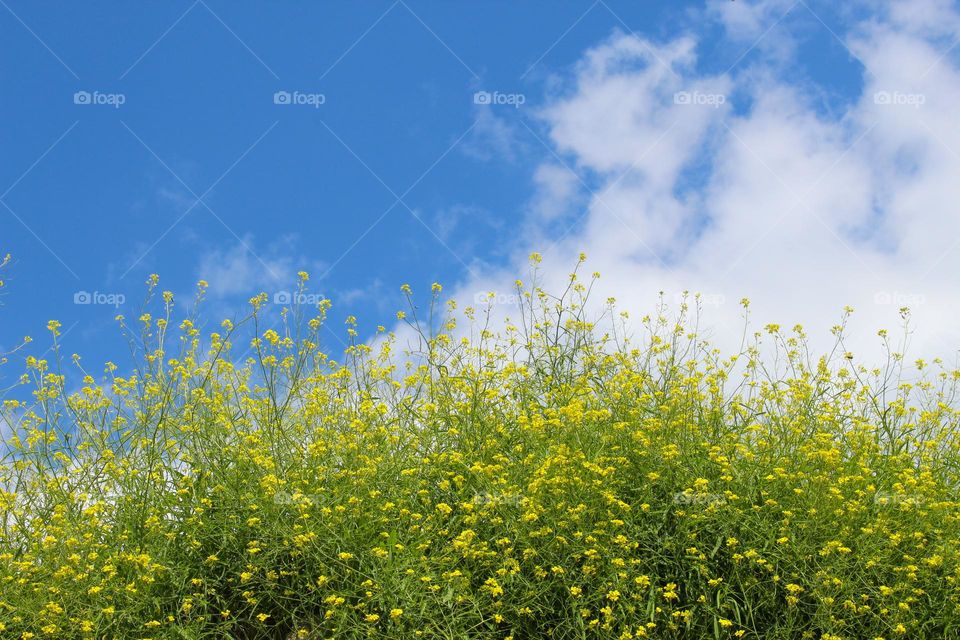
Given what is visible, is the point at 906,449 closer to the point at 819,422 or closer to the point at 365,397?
the point at 819,422

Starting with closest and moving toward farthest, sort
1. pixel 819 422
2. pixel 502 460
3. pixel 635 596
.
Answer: pixel 635 596, pixel 502 460, pixel 819 422

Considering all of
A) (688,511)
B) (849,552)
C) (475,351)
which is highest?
(475,351)

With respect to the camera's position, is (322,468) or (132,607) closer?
(132,607)

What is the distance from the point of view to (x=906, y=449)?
5.67 meters

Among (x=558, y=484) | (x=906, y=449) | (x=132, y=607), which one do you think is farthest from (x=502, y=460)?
(x=906, y=449)

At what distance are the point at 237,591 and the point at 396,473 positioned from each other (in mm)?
1076

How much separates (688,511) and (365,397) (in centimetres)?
220

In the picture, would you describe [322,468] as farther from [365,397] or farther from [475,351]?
[475,351]

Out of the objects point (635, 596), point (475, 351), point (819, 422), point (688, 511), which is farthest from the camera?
point (475, 351)

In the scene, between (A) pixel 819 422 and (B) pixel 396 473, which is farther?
(A) pixel 819 422

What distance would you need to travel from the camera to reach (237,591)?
4.63 m

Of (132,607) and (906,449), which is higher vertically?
(906,449)

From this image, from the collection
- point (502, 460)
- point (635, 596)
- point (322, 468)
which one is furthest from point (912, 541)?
point (322, 468)

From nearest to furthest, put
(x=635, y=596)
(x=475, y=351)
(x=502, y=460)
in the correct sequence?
(x=635, y=596) < (x=502, y=460) < (x=475, y=351)
